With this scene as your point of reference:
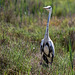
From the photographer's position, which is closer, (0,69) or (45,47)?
(0,69)

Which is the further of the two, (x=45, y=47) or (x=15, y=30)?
(x=15, y=30)

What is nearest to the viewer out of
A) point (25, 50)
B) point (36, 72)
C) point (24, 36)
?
point (36, 72)

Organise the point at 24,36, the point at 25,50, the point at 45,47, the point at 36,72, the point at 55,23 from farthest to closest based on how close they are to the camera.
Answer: the point at 55,23, the point at 24,36, the point at 45,47, the point at 25,50, the point at 36,72

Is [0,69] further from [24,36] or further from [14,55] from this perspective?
[24,36]

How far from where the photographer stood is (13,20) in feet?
22.6

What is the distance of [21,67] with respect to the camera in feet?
12.0

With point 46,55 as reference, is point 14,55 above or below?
above

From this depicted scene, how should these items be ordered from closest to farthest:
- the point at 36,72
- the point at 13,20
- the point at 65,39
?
the point at 36,72 → the point at 65,39 → the point at 13,20

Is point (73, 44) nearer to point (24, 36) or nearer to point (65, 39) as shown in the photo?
point (65, 39)

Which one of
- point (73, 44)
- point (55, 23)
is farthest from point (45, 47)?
point (55, 23)

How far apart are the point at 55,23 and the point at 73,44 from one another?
172 cm

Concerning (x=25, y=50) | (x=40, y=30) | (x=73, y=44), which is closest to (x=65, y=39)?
(x=73, y=44)

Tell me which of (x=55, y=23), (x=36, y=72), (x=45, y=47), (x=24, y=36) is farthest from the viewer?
(x=55, y=23)

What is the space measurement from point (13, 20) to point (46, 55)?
243cm
